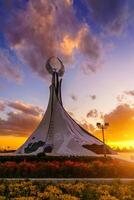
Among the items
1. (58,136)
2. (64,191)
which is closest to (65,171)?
(64,191)

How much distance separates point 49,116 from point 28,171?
23.3 metres

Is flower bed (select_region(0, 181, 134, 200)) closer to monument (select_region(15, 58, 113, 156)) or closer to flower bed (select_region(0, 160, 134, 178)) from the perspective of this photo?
flower bed (select_region(0, 160, 134, 178))

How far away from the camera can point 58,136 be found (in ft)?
105

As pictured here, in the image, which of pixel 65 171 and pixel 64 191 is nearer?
pixel 64 191

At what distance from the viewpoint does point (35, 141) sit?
108 feet

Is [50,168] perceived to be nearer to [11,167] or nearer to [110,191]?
[11,167]

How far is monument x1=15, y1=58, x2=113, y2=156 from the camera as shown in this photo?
2941 cm

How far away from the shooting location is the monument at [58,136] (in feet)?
96.5

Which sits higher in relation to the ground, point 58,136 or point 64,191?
point 58,136

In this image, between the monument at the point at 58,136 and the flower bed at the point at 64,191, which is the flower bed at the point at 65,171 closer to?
the flower bed at the point at 64,191

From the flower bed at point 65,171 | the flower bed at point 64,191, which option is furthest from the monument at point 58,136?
the flower bed at point 64,191

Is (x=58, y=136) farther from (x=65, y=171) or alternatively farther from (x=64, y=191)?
(x=64, y=191)

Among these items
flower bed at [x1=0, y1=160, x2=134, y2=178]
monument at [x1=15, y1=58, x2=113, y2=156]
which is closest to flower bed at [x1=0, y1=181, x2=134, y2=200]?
flower bed at [x1=0, y1=160, x2=134, y2=178]

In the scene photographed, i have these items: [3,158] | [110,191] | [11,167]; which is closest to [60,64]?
[3,158]
